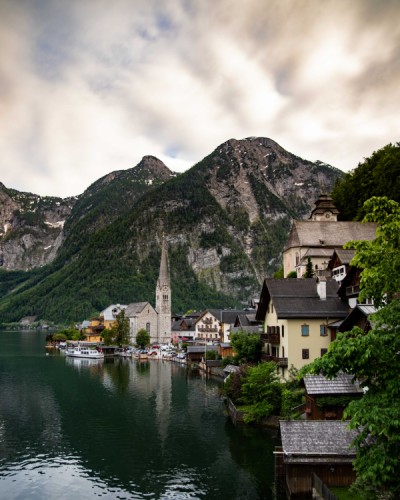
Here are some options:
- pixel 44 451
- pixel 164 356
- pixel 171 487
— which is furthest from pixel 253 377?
pixel 164 356

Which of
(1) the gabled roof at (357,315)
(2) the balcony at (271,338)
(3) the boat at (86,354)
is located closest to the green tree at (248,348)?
(2) the balcony at (271,338)

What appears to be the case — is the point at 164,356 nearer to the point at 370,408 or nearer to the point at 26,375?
the point at 26,375

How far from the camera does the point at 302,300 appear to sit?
5081 centimetres

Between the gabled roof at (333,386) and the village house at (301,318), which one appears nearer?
the gabled roof at (333,386)

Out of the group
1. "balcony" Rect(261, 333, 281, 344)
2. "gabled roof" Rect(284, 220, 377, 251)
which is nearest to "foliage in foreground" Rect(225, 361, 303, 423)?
"balcony" Rect(261, 333, 281, 344)

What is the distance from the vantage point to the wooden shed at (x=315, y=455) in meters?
26.8

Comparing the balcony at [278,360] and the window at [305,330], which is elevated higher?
the window at [305,330]

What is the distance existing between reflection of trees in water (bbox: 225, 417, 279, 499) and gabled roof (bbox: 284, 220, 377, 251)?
45433 mm

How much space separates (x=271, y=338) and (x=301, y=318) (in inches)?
213

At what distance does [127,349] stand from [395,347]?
129 metres

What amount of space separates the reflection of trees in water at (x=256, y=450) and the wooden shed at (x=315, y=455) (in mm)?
2829

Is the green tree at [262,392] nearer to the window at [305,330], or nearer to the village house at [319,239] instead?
the window at [305,330]

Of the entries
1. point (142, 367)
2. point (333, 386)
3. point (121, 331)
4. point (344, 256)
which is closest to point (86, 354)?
point (121, 331)

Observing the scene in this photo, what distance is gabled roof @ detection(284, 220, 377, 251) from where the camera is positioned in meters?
83.8
